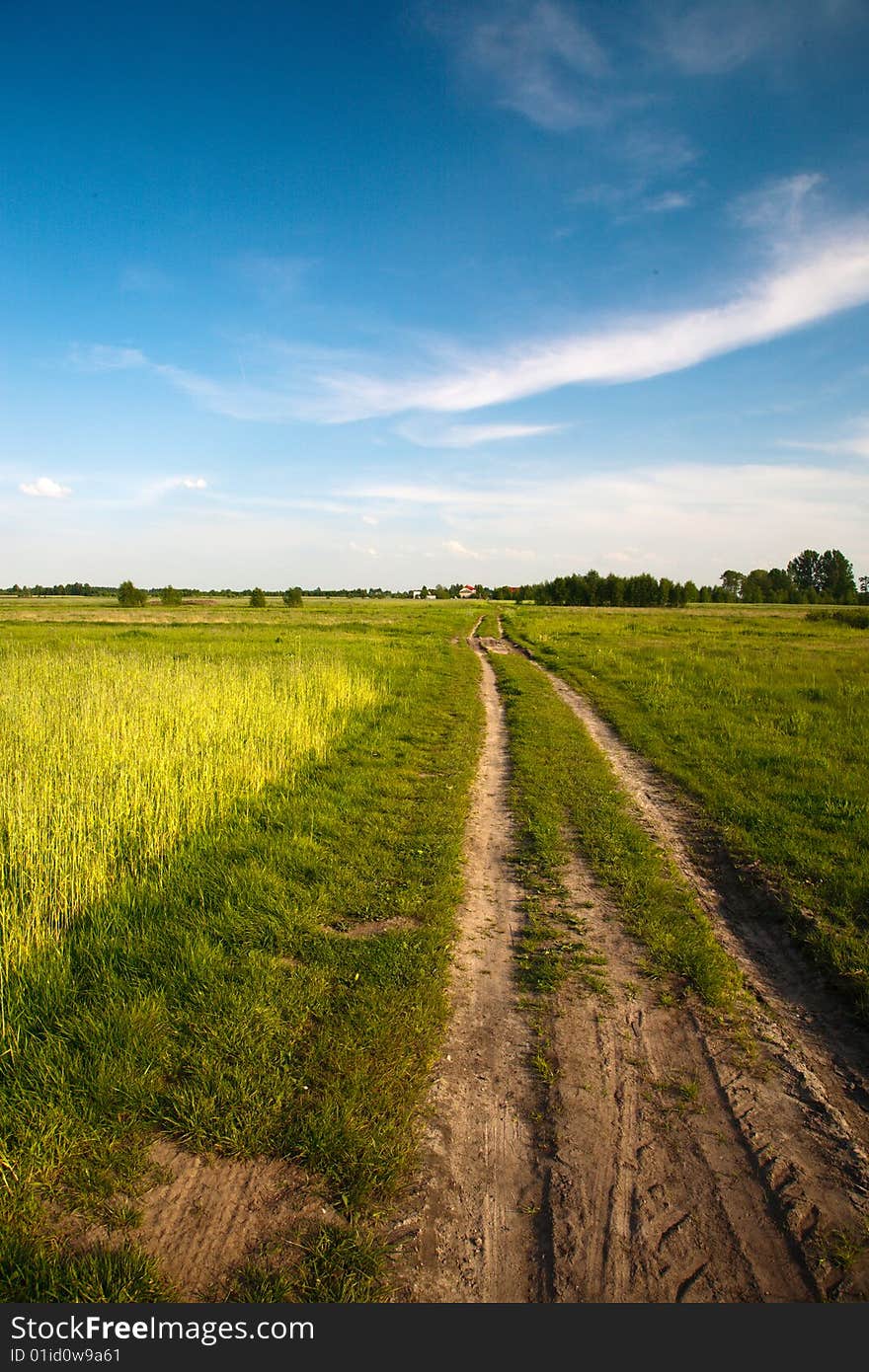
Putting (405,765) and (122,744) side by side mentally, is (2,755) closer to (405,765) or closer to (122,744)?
(122,744)

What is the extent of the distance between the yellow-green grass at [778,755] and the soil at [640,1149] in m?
1.02

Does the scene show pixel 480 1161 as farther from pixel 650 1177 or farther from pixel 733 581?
pixel 733 581

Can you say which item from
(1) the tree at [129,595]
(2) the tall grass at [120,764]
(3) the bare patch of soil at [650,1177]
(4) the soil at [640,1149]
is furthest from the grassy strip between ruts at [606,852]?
(1) the tree at [129,595]

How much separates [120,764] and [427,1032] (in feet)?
25.0

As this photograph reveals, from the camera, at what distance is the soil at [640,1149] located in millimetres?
2719

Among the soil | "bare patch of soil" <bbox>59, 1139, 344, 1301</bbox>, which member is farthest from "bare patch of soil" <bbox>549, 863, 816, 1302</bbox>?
"bare patch of soil" <bbox>59, 1139, 344, 1301</bbox>

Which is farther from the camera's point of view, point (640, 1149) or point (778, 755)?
point (778, 755)

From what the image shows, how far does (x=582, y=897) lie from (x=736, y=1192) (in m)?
3.23

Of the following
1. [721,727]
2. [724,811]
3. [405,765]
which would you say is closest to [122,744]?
[405,765]

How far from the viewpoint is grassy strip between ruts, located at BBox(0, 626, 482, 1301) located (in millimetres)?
2785

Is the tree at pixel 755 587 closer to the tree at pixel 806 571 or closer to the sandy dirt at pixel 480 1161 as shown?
the tree at pixel 806 571

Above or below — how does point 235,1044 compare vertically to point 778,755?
below

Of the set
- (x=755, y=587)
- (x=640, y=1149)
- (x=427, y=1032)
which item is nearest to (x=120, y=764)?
(x=427, y=1032)

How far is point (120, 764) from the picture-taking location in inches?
384
